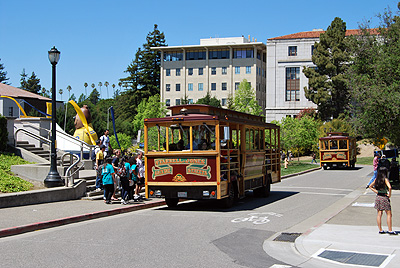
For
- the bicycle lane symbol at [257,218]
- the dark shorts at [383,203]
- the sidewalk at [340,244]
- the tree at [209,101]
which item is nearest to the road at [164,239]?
the bicycle lane symbol at [257,218]

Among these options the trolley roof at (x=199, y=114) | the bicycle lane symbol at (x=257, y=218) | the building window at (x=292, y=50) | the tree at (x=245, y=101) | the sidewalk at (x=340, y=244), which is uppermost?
the building window at (x=292, y=50)

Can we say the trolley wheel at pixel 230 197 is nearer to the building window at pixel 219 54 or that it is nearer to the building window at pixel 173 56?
the building window at pixel 219 54

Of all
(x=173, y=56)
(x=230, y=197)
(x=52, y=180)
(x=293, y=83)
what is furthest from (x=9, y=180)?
(x=173, y=56)

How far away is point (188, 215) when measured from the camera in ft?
49.1

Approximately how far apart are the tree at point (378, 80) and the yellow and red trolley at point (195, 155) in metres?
8.72

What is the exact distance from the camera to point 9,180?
16.8 meters

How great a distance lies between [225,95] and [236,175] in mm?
85434

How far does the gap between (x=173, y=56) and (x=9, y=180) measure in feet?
295

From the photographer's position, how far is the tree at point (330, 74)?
7762cm

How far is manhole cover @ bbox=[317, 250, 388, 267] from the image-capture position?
876cm

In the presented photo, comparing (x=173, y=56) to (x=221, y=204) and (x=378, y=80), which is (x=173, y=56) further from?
(x=221, y=204)

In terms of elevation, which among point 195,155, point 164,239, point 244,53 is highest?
point 244,53

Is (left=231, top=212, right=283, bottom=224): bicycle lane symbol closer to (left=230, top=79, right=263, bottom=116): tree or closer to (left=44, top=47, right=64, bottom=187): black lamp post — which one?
(left=44, top=47, right=64, bottom=187): black lamp post

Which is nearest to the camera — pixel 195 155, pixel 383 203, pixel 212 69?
pixel 383 203
